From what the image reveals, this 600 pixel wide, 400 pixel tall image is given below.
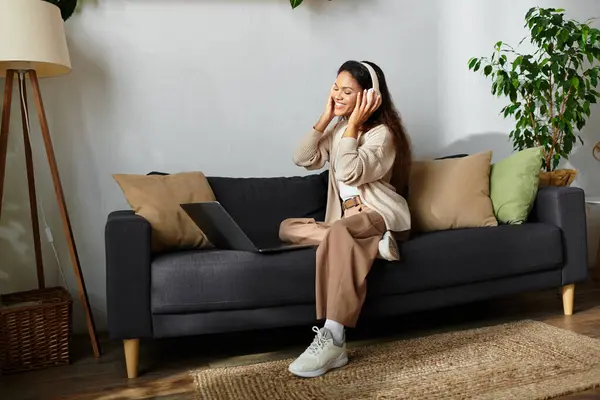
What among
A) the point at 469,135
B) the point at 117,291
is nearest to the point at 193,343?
the point at 117,291

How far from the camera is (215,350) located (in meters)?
2.63

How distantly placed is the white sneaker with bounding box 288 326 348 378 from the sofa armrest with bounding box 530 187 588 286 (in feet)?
3.86

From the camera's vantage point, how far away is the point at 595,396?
196 cm

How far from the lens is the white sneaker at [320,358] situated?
2.22m

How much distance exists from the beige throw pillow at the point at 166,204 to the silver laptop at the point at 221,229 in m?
0.10

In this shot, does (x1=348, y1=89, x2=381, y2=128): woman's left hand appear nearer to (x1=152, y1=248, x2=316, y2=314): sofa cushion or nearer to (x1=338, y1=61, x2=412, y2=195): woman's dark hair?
(x1=338, y1=61, x2=412, y2=195): woman's dark hair

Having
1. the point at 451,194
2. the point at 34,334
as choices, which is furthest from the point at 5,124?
the point at 451,194

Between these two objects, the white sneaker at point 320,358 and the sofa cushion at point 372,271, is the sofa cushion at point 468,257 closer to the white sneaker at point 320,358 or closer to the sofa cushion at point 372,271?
the sofa cushion at point 372,271

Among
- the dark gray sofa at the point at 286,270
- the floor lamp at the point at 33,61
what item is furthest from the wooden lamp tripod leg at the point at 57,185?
the dark gray sofa at the point at 286,270

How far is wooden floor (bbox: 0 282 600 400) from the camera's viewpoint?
7.32 feet

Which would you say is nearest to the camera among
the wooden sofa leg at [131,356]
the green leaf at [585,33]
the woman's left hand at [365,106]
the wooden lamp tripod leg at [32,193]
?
the wooden sofa leg at [131,356]

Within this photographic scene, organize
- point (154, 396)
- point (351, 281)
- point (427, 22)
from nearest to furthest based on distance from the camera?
1. point (154, 396)
2. point (351, 281)
3. point (427, 22)

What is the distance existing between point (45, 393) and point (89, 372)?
0.22 metres

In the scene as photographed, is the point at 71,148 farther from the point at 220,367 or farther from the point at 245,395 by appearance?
the point at 245,395
